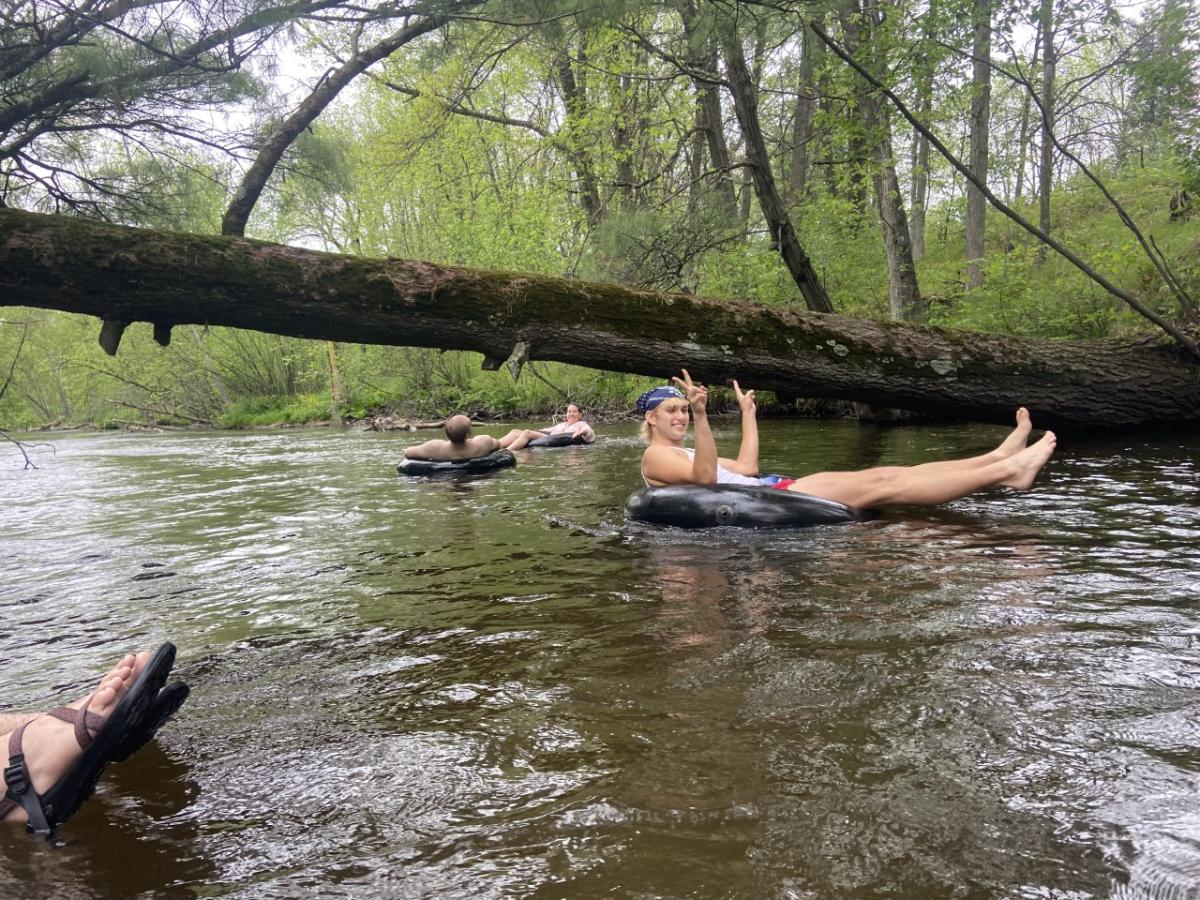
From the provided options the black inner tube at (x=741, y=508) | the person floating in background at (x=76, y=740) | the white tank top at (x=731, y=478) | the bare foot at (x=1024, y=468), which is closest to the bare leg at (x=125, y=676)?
the person floating in background at (x=76, y=740)

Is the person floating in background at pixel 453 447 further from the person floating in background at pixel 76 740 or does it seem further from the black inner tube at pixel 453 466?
the person floating in background at pixel 76 740

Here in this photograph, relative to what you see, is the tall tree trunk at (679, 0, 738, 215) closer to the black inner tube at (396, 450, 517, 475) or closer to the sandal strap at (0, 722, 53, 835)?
the black inner tube at (396, 450, 517, 475)

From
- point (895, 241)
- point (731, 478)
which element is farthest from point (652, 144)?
point (731, 478)

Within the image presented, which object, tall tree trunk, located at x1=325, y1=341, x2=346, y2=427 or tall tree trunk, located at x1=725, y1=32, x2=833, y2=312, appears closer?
tall tree trunk, located at x1=725, y1=32, x2=833, y2=312

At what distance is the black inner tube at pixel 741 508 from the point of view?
5.12m

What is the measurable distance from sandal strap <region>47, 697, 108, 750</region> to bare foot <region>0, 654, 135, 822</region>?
1 cm

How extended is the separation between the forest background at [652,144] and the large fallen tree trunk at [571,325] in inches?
24.6

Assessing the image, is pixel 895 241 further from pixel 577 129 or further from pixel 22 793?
pixel 22 793

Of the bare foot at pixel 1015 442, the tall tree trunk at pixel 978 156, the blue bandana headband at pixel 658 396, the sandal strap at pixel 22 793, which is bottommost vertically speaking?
the sandal strap at pixel 22 793

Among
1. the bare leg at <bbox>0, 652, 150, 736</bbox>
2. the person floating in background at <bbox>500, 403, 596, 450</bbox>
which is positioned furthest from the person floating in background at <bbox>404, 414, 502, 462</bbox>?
the bare leg at <bbox>0, 652, 150, 736</bbox>

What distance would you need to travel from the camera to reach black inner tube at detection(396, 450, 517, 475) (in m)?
9.44

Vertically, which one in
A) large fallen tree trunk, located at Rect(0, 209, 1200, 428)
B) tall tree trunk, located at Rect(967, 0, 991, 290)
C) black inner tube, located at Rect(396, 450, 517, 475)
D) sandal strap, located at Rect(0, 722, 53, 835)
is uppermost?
tall tree trunk, located at Rect(967, 0, 991, 290)

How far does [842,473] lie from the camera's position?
5.50 metres

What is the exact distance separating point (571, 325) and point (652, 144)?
7.93 metres
